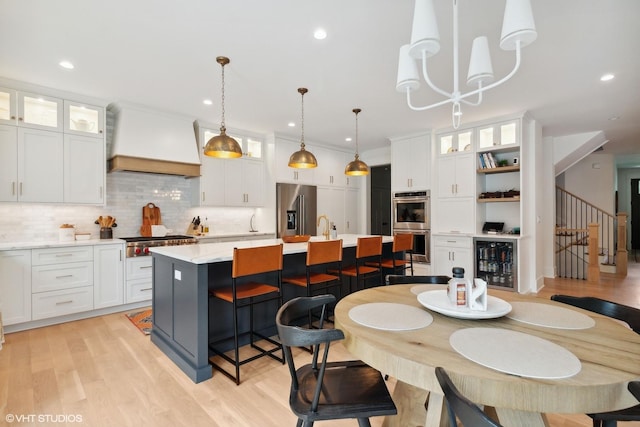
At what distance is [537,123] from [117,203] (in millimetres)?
6375

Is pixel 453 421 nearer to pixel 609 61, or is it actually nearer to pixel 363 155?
pixel 609 61

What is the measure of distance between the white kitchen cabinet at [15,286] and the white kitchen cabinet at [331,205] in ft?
13.4

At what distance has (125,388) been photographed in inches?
86.3

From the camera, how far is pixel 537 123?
16.0 ft

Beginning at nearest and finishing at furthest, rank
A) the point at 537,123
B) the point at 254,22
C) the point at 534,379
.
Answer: the point at 534,379
the point at 254,22
the point at 537,123

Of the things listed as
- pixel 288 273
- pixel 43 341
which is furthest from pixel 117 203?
pixel 288 273

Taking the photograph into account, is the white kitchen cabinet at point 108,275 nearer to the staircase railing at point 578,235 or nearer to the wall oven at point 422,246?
the wall oven at point 422,246

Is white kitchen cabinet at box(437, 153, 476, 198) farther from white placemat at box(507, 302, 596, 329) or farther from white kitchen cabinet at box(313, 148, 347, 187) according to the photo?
white placemat at box(507, 302, 596, 329)

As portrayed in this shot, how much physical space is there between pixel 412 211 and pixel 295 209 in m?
2.15

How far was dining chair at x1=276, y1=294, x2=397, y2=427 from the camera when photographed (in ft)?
3.98

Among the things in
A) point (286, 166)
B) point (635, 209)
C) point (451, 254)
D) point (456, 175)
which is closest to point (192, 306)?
point (286, 166)

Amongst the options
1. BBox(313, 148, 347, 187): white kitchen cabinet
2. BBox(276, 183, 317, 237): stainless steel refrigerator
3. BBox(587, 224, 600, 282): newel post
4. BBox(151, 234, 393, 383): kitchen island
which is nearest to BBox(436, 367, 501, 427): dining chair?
BBox(151, 234, 393, 383): kitchen island

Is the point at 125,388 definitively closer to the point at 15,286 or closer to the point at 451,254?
the point at 15,286

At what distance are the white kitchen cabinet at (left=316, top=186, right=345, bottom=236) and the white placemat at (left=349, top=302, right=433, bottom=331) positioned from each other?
450 centimetres
